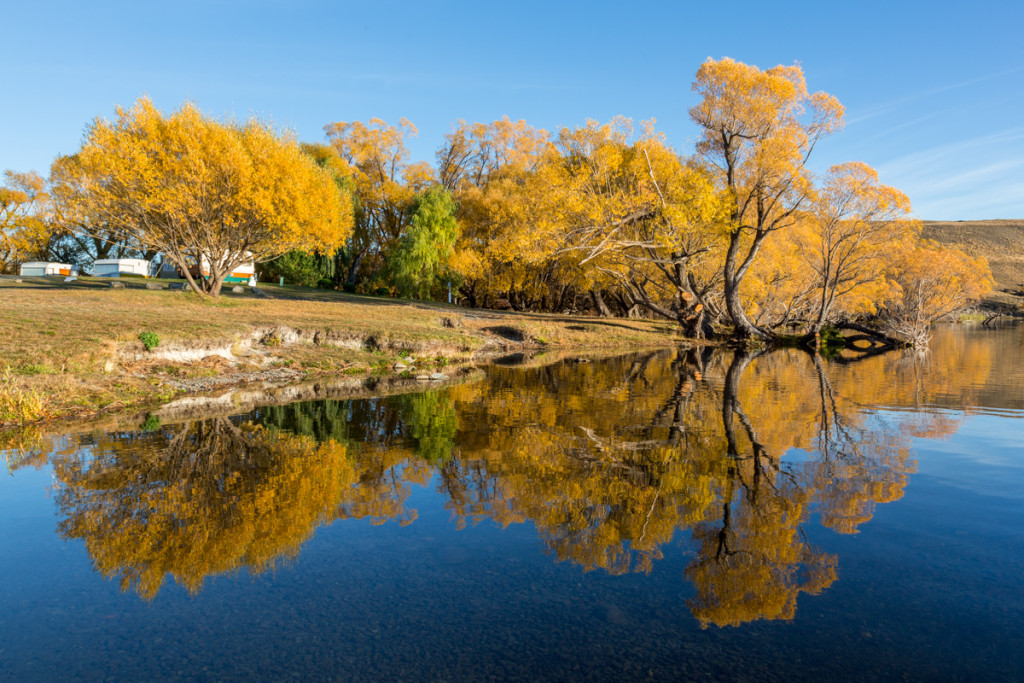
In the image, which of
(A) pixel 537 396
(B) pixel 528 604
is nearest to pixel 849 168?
(A) pixel 537 396

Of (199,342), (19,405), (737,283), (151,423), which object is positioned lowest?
(151,423)

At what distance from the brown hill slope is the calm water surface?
146 meters

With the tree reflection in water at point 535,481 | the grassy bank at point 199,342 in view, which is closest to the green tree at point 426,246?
the grassy bank at point 199,342

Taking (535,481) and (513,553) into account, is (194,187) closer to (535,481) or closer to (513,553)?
(535,481)

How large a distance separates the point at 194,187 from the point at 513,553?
107 ft

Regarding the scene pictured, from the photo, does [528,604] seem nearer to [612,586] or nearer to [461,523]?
[612,586]

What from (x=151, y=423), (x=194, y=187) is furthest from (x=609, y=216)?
(x=151, y=423)

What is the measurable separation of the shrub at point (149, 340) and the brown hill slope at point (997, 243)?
148 m

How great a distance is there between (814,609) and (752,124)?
1367 inches

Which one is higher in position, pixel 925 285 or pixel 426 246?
pixel 426 246

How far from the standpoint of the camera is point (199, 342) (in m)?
20.8

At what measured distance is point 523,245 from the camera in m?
33.5

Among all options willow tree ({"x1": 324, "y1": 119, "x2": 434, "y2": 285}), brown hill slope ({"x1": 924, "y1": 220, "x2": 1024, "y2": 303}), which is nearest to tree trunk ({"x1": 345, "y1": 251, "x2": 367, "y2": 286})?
willow tree ({"x1": 324, "y1": 119, "x2": 434, "y2": 285})

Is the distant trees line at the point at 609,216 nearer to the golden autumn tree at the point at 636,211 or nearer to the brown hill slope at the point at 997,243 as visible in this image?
the golden autumn tree at the point at 636,211
